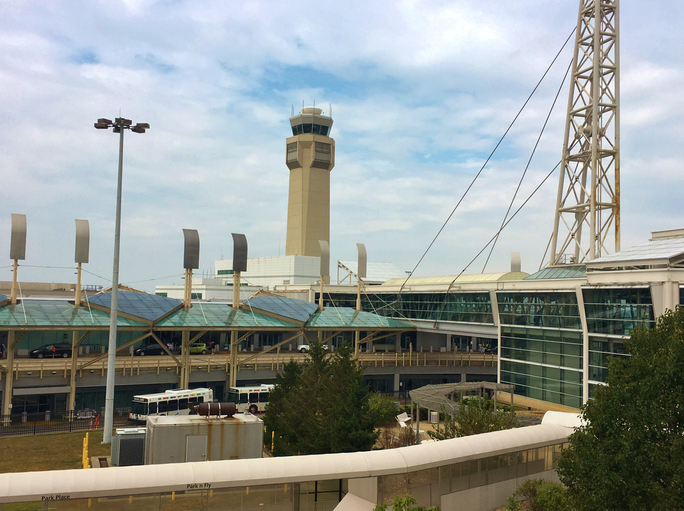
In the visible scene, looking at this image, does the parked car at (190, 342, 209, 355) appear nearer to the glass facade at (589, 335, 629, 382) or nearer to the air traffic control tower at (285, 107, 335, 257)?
the glass facade at (589, 335, 629, 382)

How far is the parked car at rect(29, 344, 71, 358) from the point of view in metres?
52.2

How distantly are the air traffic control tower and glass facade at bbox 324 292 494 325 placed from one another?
41.6m

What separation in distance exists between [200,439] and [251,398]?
25.0 meters

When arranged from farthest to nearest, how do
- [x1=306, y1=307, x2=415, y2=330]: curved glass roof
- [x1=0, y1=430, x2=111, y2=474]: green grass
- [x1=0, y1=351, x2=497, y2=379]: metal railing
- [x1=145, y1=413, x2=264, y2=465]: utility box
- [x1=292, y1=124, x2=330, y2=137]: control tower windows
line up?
[x1=292, y1=124, x2=330, y2=137]: control tower windows
[x1=306, y1=307, x2=415, y2=330]: curved glass roof
[x1=0, y1=351, x2=497, y2=379]: metal railing
[x1=0, y1=430, x2=111, y2=474]: green grass
[x1=145, y1=413, x2=264, y2=465]: utility box

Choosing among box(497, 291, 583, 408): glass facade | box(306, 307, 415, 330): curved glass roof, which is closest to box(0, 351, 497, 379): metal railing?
box(306, 307, 415, 330): curved glass roof

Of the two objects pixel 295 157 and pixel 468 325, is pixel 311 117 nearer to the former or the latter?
pixel 295 157

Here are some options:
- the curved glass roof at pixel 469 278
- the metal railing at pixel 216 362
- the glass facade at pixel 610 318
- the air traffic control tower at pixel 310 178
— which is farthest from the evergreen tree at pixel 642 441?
the air traffic control tower at pixel 310 178

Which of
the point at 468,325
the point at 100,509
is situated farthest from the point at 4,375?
the point at 468,325

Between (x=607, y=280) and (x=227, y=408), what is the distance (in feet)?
85.2

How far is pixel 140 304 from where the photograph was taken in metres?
54.2

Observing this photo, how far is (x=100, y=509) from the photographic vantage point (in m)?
16.4

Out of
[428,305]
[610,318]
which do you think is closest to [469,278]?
[428,305]

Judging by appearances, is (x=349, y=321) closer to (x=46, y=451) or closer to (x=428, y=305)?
(x=428, y=305)

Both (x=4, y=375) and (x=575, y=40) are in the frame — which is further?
(x=575, y=40)
